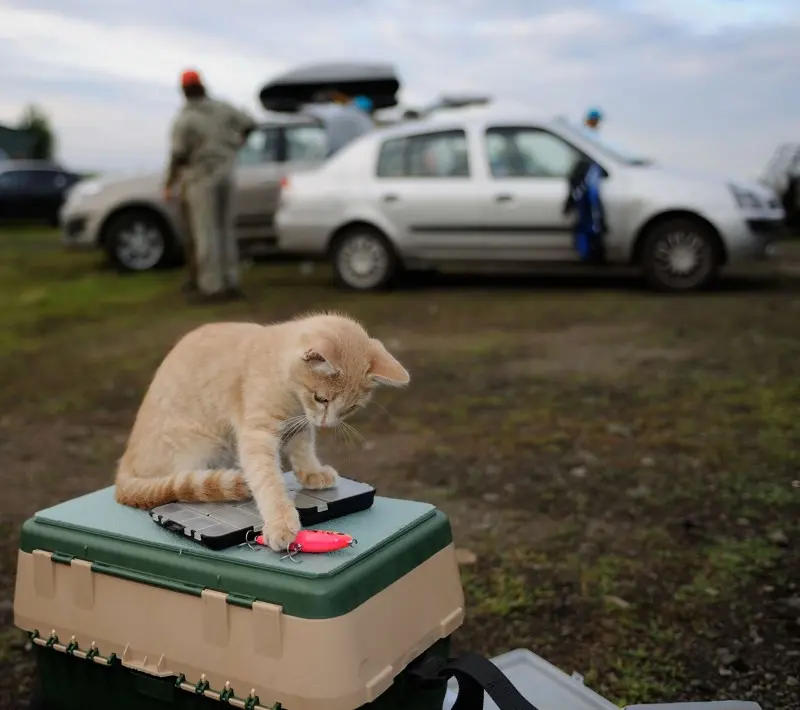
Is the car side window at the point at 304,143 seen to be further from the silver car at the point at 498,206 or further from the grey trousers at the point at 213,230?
the grey trousers at the point at 213,230

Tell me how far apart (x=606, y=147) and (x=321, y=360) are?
7824mm

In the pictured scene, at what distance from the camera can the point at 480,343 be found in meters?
7.37

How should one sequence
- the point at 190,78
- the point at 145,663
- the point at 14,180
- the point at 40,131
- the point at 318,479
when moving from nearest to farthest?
the point at 145,663, the point at 318,479, the point at 190,78, the point at 14,180, the point at 40,131

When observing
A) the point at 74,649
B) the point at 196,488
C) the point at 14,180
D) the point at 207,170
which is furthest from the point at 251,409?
the point at 14,180

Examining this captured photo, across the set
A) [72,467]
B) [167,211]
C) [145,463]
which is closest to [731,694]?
[145,463]

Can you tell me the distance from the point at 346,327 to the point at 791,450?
2993mm

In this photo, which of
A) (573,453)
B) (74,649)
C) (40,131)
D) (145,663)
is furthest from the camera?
(40,131)

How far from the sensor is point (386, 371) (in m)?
2.27

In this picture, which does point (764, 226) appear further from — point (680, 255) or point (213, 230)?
point (213, 230)

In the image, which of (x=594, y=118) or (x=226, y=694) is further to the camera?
(x=594, y=118)

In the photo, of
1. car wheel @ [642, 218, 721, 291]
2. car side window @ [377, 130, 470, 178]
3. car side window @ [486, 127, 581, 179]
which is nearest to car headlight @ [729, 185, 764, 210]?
car wheel @ [642, 218, 721, 291]

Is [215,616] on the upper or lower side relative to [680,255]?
lower

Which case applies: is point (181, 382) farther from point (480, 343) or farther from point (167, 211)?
point (167, 211)

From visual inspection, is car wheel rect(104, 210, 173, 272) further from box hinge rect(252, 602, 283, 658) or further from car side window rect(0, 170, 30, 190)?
car side window rect(0, 170, 30, 190)
